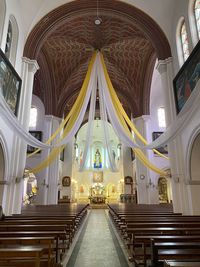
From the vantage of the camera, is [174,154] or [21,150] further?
[174,154]

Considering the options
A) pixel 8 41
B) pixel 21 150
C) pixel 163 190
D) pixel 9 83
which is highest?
pixel 8 41

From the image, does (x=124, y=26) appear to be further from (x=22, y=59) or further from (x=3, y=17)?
(x=3, y=17)

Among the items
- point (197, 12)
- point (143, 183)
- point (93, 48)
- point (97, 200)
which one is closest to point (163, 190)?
point (143, 183)

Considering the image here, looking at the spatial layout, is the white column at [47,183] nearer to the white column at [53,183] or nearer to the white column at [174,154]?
the white column at [53,183]

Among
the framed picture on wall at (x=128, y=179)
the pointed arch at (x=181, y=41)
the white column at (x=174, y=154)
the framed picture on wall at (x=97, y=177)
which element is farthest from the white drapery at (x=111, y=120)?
the framed picture on wall at (x=97, y=177)

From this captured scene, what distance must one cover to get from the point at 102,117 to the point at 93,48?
29.0 feet

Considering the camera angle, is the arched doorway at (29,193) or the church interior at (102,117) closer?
the church interior at (102,117)

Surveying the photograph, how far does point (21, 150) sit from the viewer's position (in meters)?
9.59

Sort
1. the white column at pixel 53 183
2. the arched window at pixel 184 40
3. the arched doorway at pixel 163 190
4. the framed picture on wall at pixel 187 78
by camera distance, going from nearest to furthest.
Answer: the framed picture on wall at pixel 187 78 → the arched window at pixel 184 40 → the white column at pixel 53 183 → the arched doorway at pixel 163 190

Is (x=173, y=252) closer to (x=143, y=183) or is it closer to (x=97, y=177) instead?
(x=143, y=183)

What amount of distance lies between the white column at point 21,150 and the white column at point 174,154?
6.72 metres

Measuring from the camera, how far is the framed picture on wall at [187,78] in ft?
26.3

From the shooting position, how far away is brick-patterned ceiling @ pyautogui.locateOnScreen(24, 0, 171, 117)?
38.6ft

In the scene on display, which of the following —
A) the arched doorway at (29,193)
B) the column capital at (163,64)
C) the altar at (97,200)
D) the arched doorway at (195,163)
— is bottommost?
the altar at (97,200)
